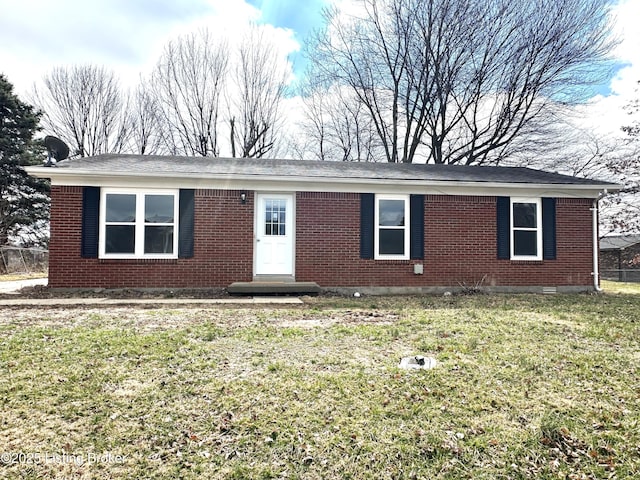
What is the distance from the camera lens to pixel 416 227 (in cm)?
956

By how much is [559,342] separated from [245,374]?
151 inches

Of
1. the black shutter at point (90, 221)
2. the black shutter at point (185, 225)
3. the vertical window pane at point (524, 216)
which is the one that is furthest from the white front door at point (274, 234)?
the vertical window pane at point (524, 216)

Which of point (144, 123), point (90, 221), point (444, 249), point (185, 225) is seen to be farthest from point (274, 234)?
point (144, 123)

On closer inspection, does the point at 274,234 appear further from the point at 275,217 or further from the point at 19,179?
the point at 19,179

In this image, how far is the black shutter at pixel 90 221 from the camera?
28.1 feet

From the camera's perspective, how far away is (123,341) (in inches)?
170

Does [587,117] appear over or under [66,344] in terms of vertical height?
over

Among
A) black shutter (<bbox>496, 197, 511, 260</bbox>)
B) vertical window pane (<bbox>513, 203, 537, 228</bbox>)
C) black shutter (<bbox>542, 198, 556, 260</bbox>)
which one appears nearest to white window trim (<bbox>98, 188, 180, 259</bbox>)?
black shutter (<bbox>496, 197, 511, 260</bbox>)

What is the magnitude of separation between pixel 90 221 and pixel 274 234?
4.26 m

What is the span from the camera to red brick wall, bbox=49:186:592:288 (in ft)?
28.1

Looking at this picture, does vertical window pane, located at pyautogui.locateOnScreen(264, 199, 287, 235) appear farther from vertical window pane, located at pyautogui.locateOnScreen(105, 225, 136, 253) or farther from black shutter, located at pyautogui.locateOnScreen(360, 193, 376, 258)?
vertical window pane, located at pyautogui.locateOnScreen(105, 225, 136, 253)

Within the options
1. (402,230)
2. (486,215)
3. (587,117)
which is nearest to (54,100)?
(402,230)

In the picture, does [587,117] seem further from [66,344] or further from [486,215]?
[66,344]

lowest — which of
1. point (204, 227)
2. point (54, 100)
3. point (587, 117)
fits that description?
point (204, 227)
